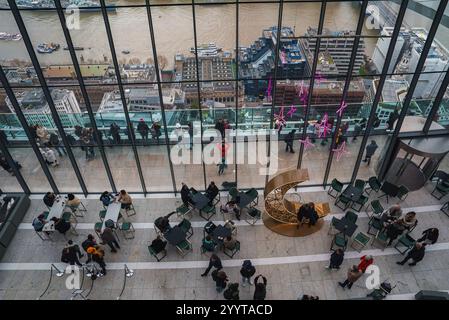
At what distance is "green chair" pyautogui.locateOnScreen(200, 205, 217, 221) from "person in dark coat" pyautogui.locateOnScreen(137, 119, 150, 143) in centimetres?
349

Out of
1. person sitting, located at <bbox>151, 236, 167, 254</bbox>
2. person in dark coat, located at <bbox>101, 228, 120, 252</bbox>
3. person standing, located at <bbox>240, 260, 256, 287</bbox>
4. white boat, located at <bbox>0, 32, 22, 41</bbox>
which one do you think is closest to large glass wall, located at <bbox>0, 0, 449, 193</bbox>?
white boat, located at <bbox>0, 32, 22, 41</bbox>

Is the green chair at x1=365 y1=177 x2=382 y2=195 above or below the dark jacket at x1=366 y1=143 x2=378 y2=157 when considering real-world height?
Result: below

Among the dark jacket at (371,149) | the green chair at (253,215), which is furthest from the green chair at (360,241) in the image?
the dark jacket at (371,149)

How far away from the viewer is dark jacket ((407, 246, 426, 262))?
10767 mm

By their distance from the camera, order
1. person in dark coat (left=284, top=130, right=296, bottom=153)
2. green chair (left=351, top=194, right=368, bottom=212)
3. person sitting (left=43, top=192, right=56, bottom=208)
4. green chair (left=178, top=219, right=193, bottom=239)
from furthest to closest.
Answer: person in dark coat (left=284, top=130, right=296, bottom=153) < green chair (left=351, top=194, right=368, bottom=212) < person sitting (left=43, top=192, right=56, bottom=208) < green chair (left=178, top=219, right=193, bottom=239)

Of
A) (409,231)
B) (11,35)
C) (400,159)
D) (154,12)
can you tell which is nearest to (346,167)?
(400,159)

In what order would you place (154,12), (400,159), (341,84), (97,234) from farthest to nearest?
1. (400,159)
2. (97,234)
3. (341,84)
4. (154,12)

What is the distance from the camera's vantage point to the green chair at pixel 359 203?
13195 mm

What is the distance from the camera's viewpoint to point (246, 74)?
11344 mm

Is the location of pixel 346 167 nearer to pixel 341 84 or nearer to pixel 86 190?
pixel 341 84

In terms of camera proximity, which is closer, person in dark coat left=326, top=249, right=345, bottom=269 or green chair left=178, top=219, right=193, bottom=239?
person in dark coat left=326, top=249, right=345, bottom=269

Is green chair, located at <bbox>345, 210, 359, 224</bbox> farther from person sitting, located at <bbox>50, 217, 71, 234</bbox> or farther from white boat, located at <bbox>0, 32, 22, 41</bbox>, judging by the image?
white boat, located at <bbox>0, 32, 22, 41</bbox>

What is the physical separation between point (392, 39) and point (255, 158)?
6.48m

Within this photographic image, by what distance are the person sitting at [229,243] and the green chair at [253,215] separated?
1.55 metres
